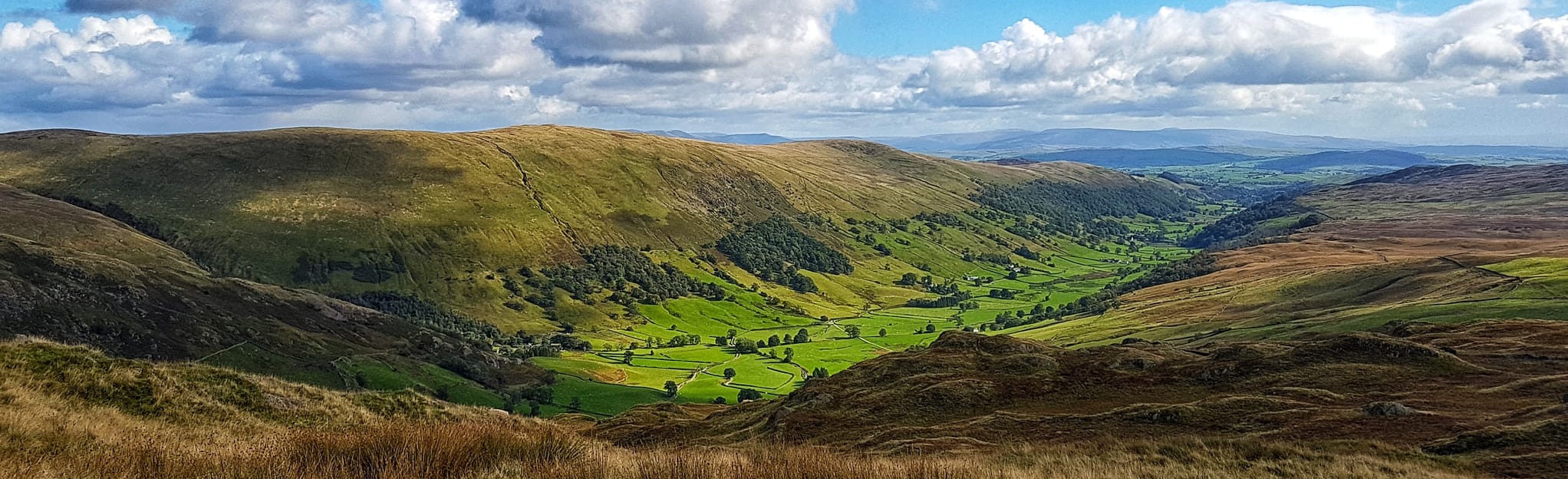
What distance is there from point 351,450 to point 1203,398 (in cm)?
2980

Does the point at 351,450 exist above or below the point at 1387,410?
above

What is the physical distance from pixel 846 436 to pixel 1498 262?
126 meters

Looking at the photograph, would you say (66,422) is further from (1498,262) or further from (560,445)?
(1498,262)

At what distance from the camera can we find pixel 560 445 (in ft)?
47.6

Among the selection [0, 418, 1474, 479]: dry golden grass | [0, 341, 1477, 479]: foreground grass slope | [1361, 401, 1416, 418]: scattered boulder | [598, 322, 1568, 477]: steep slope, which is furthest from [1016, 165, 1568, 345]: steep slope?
[0, 418, 1474, 479]: dry golden grass

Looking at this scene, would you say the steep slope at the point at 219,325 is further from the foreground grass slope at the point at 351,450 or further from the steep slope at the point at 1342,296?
the steep slope at the point at 1342,296

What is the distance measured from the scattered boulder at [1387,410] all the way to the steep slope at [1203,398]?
6 cm

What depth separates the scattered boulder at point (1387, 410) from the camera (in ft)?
81.4

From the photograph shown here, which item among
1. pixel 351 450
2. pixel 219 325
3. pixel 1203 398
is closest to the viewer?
pixel 351 450

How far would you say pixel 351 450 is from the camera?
39.7 ft

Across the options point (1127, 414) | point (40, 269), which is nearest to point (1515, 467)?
point (1127, 414)

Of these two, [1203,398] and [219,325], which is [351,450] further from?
[219,325]

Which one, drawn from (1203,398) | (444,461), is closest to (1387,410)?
(1203,398)

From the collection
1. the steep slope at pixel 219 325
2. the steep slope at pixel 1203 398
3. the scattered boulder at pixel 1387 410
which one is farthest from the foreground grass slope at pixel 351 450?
the steep slope at pixel 219 325
